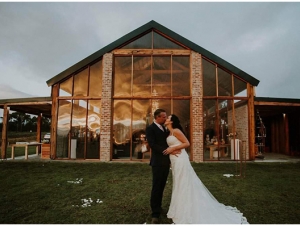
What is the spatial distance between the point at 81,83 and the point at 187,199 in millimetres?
8936

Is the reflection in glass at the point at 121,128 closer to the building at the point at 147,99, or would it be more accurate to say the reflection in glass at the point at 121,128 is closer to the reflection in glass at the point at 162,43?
the building at the point at 147,99

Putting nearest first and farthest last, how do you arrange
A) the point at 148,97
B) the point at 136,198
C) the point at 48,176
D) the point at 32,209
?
the point at 32,209 → the point at 136,198 → the point at 48,176 → the point at 148,97

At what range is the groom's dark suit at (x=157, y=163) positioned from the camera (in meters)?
3.42

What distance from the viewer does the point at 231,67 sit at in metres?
10.4

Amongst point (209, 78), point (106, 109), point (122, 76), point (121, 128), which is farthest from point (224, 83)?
point (106, 109)

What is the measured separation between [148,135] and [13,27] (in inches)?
612

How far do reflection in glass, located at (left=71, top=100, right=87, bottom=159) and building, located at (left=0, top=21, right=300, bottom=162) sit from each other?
0.05 m

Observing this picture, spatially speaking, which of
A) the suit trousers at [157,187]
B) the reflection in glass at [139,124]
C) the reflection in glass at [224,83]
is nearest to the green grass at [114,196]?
the suit trousers at [157,187]

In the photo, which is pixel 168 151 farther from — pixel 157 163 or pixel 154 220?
pixel 154 220

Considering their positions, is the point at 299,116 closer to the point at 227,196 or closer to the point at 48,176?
the point at 227,196

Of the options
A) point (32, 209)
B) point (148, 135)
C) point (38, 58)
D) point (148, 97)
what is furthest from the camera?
point (38, 58)

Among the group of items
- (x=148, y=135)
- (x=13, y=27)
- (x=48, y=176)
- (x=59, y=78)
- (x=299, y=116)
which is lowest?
(x=48, y=176)

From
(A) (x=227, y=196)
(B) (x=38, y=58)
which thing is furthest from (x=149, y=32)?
(B) (x=38, y=58)

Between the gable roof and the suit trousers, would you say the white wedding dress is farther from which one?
the gable roof
